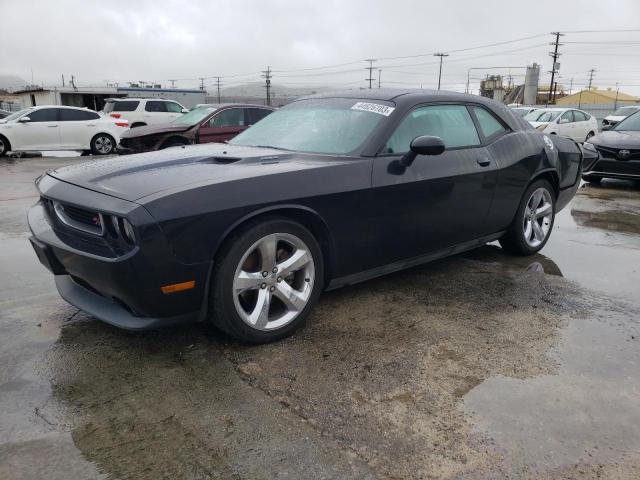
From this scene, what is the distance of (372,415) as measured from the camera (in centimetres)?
244

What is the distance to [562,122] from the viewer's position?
18844mm

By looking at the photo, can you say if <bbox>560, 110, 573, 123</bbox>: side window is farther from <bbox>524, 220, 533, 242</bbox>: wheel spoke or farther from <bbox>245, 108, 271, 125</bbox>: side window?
<bbox>524, 220, 533, 242</bbox>: wheel spoke

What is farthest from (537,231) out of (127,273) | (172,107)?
(172,107)

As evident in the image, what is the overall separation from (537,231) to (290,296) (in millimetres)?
2975

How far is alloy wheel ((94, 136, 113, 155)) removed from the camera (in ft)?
49.9

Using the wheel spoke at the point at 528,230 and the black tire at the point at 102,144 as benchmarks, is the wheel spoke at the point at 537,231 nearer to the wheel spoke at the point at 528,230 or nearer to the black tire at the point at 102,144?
the wheel spoke at the point at 528,230

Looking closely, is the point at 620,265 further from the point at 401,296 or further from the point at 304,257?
the point at 304,257

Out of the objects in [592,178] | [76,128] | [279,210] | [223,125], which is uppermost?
[223,125]

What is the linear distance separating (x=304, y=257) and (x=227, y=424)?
111 cm

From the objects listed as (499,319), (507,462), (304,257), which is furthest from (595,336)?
(304,257)

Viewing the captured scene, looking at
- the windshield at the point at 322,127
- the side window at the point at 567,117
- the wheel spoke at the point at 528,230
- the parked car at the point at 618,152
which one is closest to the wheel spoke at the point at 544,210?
the wheel spoke at the point at 528,230

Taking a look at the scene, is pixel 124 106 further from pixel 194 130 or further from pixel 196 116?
pixel 194 130

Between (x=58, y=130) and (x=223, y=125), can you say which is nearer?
(x=223, y=125)

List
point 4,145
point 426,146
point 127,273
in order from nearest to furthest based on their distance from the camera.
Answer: point 127,273, point 426,146, point 4,145
